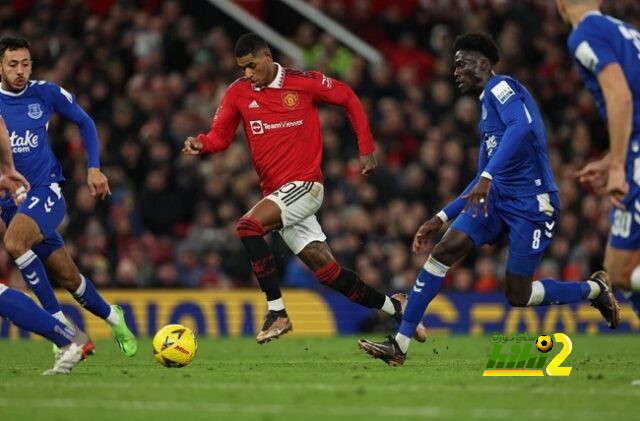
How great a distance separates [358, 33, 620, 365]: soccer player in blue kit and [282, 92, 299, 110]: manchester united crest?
1627 mm

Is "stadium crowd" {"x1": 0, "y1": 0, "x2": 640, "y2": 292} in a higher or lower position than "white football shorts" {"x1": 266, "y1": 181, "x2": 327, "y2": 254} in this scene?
lower

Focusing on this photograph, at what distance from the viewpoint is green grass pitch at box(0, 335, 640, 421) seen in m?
7.21

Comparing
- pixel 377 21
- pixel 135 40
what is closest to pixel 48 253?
pixel 135 40

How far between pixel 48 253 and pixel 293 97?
2.61 m

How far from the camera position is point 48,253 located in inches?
444

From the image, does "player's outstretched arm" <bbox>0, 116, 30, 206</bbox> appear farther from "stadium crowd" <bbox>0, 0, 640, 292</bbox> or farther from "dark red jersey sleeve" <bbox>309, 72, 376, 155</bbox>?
"stadium crowd" <bbox>0, 0, 640, 292</bbox>

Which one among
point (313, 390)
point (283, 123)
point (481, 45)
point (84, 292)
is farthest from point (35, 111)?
point (313, 390)

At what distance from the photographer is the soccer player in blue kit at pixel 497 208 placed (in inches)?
409

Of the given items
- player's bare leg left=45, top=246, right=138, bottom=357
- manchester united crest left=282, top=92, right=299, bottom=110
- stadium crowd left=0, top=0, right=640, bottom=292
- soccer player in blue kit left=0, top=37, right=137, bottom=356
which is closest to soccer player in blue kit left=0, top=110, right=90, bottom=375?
soccer player in blue kit left=0, top=37, right=137, bottom=356

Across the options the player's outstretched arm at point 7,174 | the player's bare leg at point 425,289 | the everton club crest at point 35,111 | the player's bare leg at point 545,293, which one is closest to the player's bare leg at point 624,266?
the player's bare leg at point 425,289

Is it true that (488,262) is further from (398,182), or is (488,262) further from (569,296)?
(569,296)

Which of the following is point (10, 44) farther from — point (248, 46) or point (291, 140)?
point (291, 140)

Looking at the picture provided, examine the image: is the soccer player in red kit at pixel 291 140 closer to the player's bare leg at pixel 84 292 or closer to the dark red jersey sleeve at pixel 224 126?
the dark red jersey sleeve at pixel 224 126

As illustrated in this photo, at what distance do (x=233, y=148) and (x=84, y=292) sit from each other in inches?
318
